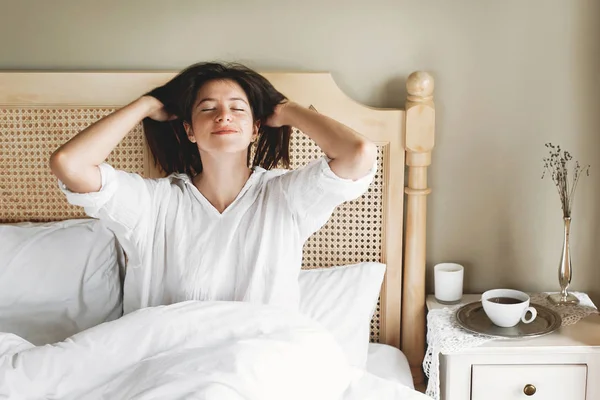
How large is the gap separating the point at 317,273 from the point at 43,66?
40.2 inches

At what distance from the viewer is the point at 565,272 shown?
2.06m

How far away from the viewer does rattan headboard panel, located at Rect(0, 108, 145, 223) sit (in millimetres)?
2115

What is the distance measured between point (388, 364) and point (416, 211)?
1.46 ft

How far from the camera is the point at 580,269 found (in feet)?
7.33

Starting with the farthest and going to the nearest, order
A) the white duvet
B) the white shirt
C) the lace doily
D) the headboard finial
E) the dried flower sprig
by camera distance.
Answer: the dried flower sprig
the headboard finial
the lace doily
the white shirt
the white duvet

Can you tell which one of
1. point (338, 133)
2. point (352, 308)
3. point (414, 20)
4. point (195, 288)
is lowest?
point (352, 308)

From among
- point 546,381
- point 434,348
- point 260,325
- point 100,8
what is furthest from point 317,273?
point 100,8

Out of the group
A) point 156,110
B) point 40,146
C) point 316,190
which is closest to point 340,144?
point 316,190

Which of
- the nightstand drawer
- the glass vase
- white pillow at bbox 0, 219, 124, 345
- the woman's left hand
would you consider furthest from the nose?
the glass vase

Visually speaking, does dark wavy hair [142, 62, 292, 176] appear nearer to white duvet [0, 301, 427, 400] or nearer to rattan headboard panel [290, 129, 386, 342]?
rattan headboard panel [290, 129, 386, 342]

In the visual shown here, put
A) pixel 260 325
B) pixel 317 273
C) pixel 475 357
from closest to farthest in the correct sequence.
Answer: pixel 260 325 → pixel 475 357 → pixel 317 273

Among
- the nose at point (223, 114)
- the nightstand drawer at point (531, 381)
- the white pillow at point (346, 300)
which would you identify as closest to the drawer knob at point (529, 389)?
the nightstand drawer at point (531, 381)

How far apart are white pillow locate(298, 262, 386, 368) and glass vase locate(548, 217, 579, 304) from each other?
1.65 ft

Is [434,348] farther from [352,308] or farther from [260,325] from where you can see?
[260,325]
